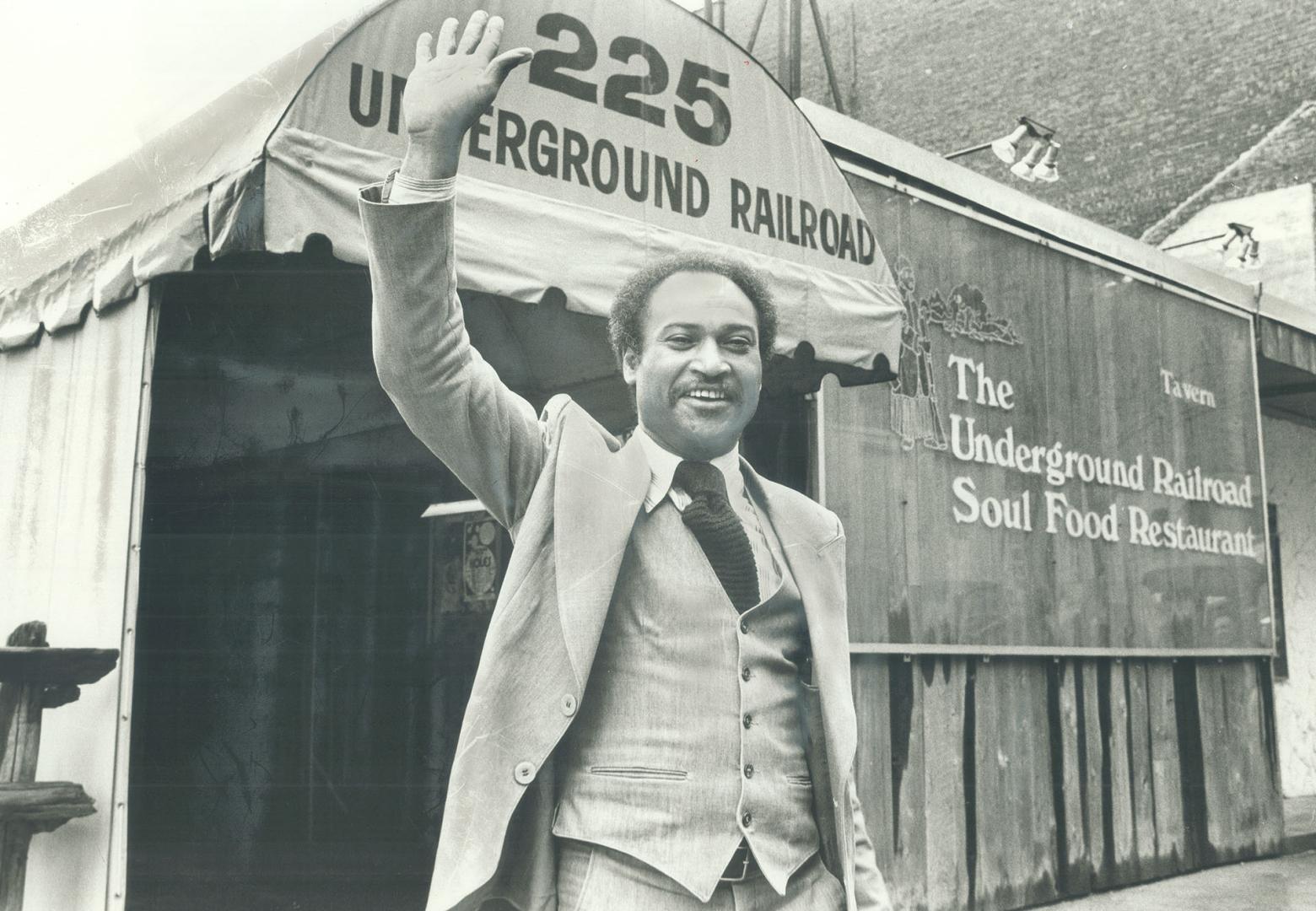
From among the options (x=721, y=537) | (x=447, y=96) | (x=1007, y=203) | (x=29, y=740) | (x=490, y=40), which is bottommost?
(x=29, y=740)

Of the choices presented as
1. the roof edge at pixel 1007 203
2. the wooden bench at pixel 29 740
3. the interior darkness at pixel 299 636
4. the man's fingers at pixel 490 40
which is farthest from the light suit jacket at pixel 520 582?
the roof edge at pixel 1007 203

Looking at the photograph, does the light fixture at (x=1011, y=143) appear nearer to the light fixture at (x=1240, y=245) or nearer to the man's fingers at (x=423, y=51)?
the light fixture at (x=1240, y=245)

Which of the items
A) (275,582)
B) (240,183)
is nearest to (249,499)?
(275,582)

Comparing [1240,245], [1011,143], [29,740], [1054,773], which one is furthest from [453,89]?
[1240,245]

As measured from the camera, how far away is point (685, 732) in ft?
5.95

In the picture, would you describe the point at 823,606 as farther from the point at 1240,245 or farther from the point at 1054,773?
the point at 1240,245

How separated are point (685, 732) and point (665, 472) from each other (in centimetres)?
44

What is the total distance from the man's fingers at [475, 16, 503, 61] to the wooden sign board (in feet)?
12.4

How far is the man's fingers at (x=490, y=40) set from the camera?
1.69 m

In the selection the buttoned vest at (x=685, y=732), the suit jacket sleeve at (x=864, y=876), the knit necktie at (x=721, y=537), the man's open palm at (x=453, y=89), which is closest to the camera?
the man's open palm at (x=453, y=89)

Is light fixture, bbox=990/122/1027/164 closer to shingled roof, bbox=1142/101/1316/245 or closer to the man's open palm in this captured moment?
shingled roof, bbox=1142/101/1316/245

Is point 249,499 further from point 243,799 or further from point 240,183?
point 240,183

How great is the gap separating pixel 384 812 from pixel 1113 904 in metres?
3.82

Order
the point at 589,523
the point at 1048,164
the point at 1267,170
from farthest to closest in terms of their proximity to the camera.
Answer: the point at 1267,170, the point at 1048,164, the point at 589,523
